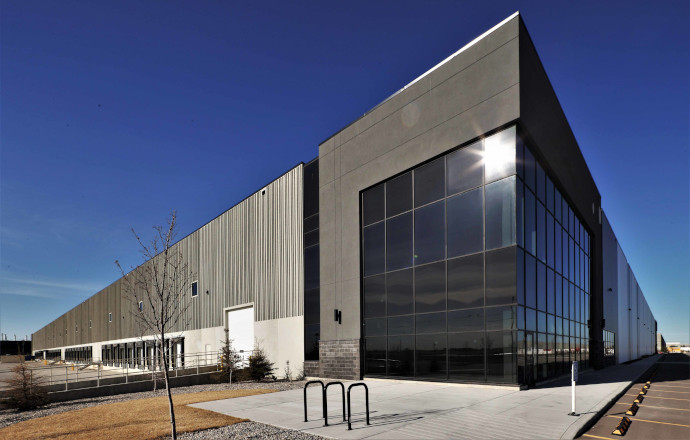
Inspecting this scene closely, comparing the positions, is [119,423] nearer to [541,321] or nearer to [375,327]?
[375,327]

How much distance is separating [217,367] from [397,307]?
12779mm

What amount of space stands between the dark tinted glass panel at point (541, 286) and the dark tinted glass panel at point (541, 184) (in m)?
2.81

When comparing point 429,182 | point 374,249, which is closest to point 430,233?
point 429,182

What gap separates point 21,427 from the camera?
1330cm

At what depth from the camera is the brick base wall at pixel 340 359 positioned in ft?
73.2

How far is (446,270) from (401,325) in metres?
3.39

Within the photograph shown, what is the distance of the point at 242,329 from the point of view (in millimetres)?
32875

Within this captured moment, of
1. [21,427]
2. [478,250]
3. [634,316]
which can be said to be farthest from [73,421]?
[634,316]

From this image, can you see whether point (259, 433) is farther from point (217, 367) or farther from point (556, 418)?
point (217, 367)

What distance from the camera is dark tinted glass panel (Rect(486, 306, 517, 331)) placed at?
53.8 ft

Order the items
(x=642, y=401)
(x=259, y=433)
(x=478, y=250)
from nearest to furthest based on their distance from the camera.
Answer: (x=259, y=433) → (x=642, y=401) → (x=478, y=250)

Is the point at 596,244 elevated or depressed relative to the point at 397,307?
elevated

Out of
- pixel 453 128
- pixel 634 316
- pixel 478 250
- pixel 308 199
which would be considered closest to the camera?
pixel 478 250

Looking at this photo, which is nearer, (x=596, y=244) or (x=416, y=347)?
(x=416, y=347)
